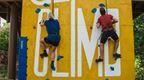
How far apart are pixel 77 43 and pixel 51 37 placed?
98cm

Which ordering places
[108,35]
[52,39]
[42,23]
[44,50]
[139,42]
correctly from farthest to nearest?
[139,42], [42,23], [44,50], [108,35], [52,39]

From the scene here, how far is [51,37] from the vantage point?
12.1 meters

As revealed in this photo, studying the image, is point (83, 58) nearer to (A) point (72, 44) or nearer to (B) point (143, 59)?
(A) point (72, 44)

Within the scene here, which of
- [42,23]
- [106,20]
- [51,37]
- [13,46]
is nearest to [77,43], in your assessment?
[51,37]

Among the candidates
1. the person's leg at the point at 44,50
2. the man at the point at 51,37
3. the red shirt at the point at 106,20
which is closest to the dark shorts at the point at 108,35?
the red shirt at the point at 106,20

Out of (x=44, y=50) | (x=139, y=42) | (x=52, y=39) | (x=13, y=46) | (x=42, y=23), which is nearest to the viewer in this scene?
(x=52, y=39)

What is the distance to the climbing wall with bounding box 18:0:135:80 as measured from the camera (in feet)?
40.4

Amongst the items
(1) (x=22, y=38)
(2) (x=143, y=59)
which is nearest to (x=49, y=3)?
(1) (x=22, y=38)

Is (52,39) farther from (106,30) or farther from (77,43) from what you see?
(106,30)

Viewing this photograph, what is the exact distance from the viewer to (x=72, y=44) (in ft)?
41.2

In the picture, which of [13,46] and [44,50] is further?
[13,46]

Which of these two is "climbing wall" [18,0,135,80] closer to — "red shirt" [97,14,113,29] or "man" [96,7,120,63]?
"man" [96,7,120,63]

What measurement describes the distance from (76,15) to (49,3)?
1.04 metres

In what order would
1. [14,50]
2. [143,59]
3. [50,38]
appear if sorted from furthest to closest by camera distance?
1. [143,59]
2. [14,50]
3. [50,38]
